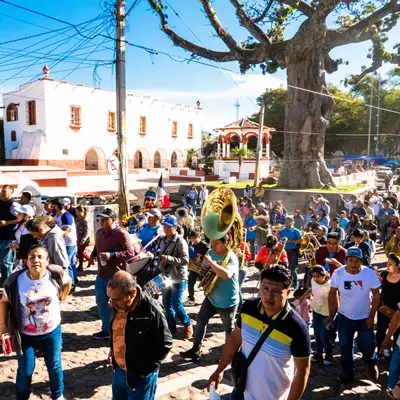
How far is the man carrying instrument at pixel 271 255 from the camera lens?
5980 millimetres

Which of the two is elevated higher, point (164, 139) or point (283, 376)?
point (164, 139)

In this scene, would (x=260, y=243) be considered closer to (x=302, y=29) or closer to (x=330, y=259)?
(x=330, y=259)

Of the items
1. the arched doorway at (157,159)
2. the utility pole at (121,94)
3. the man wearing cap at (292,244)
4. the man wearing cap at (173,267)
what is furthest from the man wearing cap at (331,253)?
the arched doorway at (157,159)

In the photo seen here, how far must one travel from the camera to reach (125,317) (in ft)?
9.05

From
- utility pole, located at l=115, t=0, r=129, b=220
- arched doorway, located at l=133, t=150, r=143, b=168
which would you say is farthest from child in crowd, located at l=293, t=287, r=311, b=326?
arched doorway, located at l=133, t=150, r=143, b=168

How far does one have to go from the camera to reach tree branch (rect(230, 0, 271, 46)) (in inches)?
727

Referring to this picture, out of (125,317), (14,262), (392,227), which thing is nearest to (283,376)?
(125,317)

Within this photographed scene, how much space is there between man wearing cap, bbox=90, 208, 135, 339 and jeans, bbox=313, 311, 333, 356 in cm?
235

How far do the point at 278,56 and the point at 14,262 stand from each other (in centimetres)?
1815

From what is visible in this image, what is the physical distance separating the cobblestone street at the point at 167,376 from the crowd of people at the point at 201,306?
5.4 inches

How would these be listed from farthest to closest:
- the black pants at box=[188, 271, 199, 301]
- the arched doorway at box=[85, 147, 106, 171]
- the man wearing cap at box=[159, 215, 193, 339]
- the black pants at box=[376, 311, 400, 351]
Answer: the arched doorway at box=[85, 147, 106, 171]
the black pants at box=[188, 271, 199, 301]
the man wearing cap at box=[159, 215, 193, 339]
the black pants at box=[376, 311, 400, 351]

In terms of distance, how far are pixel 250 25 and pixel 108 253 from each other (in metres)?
17.3

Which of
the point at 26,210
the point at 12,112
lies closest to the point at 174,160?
the point at 12,112

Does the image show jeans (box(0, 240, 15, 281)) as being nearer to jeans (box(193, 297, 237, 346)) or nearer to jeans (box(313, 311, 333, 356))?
jeans (box(193, 297, 237, 346))
